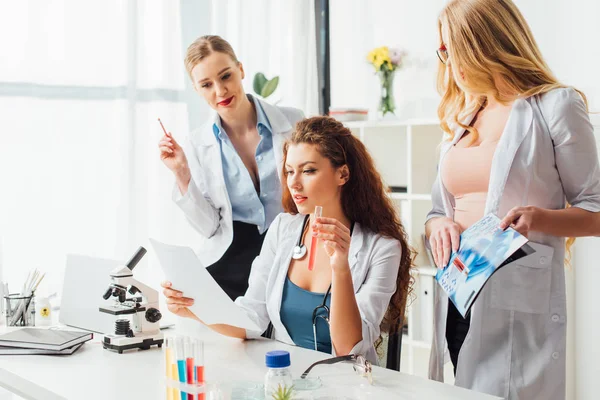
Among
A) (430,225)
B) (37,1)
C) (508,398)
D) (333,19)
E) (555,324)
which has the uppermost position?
(333,19)

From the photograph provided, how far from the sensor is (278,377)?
5.13ft

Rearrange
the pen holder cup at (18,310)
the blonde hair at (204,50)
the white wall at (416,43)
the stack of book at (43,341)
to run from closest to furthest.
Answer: the stack of book at (43,341) < the pen holder cup at (18,310) < the blonde hair at (204,50) < the white wall at (416,43)

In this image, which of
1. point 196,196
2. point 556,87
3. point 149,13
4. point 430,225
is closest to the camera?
point 556,87

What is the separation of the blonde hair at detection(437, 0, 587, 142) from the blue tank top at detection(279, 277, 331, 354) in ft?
2.47

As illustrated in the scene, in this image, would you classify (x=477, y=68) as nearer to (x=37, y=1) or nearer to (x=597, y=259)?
(x=597, y=259)

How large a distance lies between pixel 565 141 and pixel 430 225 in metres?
0.45

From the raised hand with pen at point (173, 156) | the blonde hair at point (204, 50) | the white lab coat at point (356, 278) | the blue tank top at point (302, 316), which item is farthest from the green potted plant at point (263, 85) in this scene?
the blue tank top at point (302, 316)

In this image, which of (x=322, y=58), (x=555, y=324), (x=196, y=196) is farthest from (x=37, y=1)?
(x=555, y=324)

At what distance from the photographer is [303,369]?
5.91 feet

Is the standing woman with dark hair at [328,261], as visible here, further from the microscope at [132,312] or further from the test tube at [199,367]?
the test tube at [199,367]

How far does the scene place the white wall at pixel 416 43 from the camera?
3330 mm

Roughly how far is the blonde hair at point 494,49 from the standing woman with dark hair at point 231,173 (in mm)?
1015

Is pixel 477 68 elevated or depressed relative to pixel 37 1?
depressed

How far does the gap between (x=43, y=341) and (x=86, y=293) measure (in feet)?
0.98
